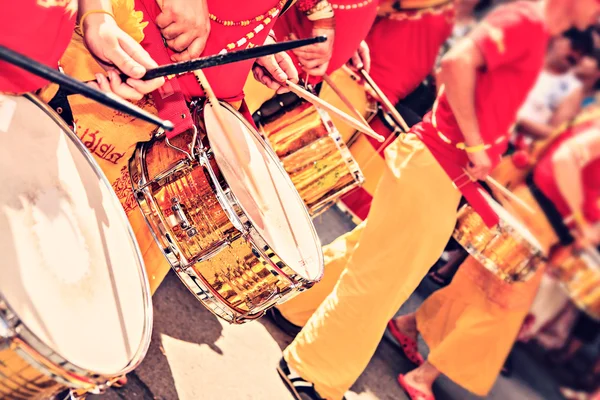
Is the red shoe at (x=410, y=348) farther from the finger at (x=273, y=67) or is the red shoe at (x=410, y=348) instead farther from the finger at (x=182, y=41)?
the finger at (x=182, y=41)

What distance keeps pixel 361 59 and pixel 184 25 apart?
106cm

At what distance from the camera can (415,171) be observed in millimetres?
1538

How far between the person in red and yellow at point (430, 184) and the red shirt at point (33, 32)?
0.95 metres

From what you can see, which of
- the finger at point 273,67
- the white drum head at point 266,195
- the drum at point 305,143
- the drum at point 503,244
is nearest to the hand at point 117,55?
the white drum head at point 266,195

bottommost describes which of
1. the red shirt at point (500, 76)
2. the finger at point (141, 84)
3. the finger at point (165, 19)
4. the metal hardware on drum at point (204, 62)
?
the red shirt at point (500, 76)

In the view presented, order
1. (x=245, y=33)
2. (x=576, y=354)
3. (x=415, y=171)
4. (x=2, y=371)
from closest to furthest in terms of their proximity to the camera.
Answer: (x=2, y=371) → (x=245, y=33) → (x=576, y=354) → (x=415, y=171)

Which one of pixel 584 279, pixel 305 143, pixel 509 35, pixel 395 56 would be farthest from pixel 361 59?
pixel 584 279

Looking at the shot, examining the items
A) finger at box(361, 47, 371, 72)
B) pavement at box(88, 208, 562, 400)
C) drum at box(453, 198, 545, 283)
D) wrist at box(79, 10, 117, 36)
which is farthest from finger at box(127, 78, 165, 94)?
finger at box(361, 47, 371, 72)

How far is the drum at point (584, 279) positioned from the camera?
51.9 inches

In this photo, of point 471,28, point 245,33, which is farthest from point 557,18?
point 245,33

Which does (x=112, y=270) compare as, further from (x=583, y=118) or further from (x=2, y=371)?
(x=583, y=118)

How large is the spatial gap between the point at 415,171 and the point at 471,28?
0.44m

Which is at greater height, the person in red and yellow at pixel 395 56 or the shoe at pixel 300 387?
the person in red and yellow at pixel 395 56

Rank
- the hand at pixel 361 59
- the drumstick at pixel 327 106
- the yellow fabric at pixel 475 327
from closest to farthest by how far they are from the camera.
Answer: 1. the drumstick at pixel 327 106
2. the yellow fabric at pixel 475 327
3. the hand at pixel 361 59
